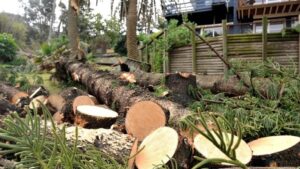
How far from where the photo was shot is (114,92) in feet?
16.4

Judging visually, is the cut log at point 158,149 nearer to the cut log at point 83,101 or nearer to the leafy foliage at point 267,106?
the leafy foliage at point 267,106

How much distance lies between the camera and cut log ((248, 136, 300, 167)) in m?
2.70

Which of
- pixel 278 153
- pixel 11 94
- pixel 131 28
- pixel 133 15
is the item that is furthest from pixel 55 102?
pixel 133 15

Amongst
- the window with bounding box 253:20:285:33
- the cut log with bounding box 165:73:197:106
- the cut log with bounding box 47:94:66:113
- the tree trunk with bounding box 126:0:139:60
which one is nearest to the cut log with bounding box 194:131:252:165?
the cut log with bounding box 165:73:197:106

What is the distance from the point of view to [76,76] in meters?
7.29

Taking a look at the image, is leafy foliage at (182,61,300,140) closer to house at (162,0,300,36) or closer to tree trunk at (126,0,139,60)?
tree trunk at (126,0,139,60)

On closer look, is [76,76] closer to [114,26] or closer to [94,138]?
[94,138]

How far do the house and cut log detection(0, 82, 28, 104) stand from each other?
274 inches

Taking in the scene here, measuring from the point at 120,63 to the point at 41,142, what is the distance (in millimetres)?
5760

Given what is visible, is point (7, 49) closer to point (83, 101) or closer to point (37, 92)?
point (37, 92)

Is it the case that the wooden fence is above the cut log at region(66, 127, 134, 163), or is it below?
above

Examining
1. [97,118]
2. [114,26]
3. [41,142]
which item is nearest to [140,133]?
[97,118]

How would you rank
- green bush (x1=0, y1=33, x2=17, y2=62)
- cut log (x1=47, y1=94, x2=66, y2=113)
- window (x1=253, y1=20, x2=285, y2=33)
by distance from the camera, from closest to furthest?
cut log (x1=47, y1=94, x2=66, y2=113)
window (x1=253, y1=20, x2=285, y2=33)
green bush (x1=0, y1=33, x2=17, y2=62)

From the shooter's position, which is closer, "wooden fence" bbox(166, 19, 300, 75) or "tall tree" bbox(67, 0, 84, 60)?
"wooden fence" bbox(166, 19, 300, 75)
